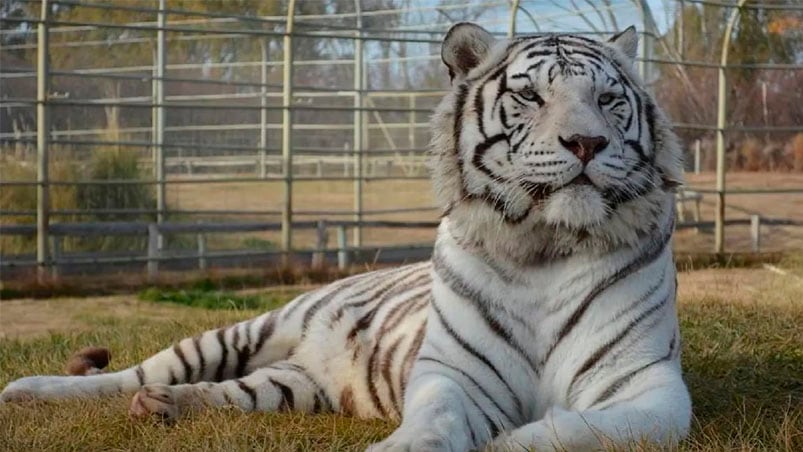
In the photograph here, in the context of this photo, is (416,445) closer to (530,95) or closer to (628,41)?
(530,95)

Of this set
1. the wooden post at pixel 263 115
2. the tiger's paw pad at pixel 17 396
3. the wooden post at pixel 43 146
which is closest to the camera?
the tiger's paw pad at pixel 17 396

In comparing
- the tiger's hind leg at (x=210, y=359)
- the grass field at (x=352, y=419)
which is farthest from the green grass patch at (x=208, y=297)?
the tiger's hind leg at (x=210, y=359)

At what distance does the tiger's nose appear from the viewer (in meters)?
2.57

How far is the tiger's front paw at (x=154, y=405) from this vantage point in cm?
308

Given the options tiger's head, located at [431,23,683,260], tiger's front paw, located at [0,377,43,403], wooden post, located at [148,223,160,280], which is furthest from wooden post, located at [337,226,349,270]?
tiger's head, located at [431,23,683,260]

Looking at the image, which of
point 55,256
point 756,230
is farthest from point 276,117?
point 756,230

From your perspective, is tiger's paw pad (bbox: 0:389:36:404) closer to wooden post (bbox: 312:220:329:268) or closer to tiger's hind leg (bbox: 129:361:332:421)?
tiger's hind leg (bbox: 129:361:332:421)

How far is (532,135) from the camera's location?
267cm

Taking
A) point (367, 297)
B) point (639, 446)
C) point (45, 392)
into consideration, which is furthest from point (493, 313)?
point (45, 392)

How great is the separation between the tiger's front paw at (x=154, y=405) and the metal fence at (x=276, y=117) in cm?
641

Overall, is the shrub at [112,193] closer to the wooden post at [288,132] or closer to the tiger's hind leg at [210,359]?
the wooden post at [288,132]

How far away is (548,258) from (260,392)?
1.04m

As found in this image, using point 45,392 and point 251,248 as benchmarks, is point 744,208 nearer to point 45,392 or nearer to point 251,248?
point 251,248

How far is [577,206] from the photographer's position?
2.62 meters
